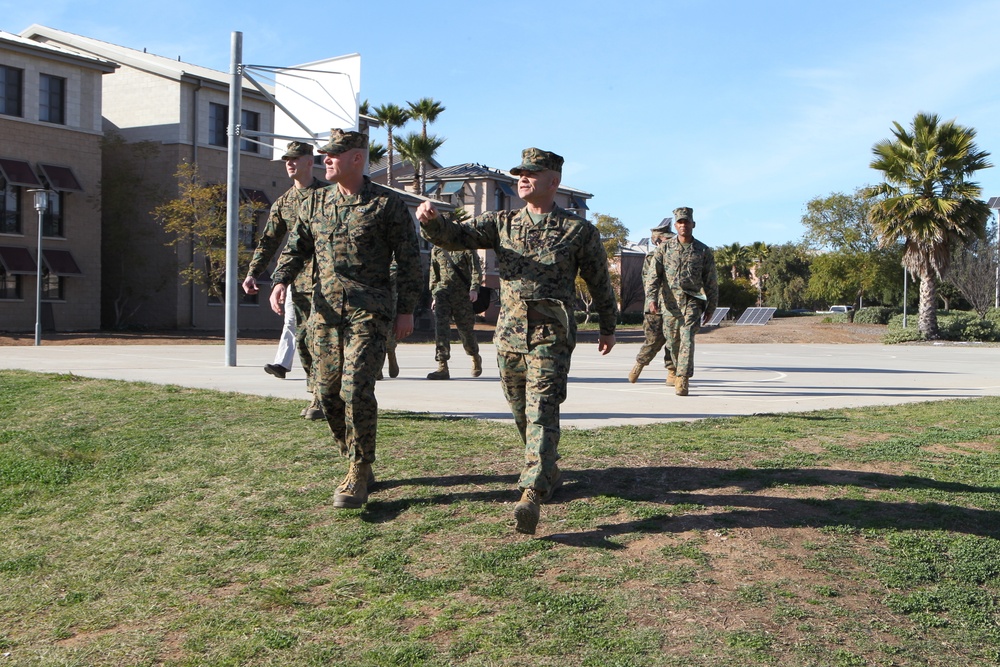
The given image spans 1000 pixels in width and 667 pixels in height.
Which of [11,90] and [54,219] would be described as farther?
[54,219]

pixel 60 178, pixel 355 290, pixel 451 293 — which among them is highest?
pixel 60 178

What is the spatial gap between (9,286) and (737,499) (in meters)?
33.3

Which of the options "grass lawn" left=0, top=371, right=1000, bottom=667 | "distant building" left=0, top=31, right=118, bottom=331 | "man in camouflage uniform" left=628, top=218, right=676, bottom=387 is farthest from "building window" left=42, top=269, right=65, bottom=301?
"grass lawn" left=0, top=371, right=1000, bottom=667

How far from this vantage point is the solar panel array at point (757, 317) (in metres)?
44.5

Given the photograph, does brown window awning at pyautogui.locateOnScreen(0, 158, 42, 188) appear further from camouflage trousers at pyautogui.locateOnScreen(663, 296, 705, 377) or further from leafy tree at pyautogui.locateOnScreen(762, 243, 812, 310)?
leafy tree at pyautogui.locateOnScreen(762, 243, 812, 310)

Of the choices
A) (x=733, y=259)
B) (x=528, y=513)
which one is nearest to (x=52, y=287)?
(x=528, y=513)

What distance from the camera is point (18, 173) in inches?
1282

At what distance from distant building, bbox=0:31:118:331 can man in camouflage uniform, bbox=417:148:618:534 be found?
31096 mm

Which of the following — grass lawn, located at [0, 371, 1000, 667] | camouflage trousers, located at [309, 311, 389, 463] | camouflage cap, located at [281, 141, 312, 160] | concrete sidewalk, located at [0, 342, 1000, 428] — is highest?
camouflage cap, located at [281, 141, 312, 160]

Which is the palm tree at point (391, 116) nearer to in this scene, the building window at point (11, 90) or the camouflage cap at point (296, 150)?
the building window at point (11, 90)

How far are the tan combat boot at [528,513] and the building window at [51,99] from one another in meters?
33.8

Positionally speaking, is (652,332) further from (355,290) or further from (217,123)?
(217,123)

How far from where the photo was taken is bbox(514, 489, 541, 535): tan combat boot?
16.2 ft

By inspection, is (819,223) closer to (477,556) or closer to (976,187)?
(976,187)
